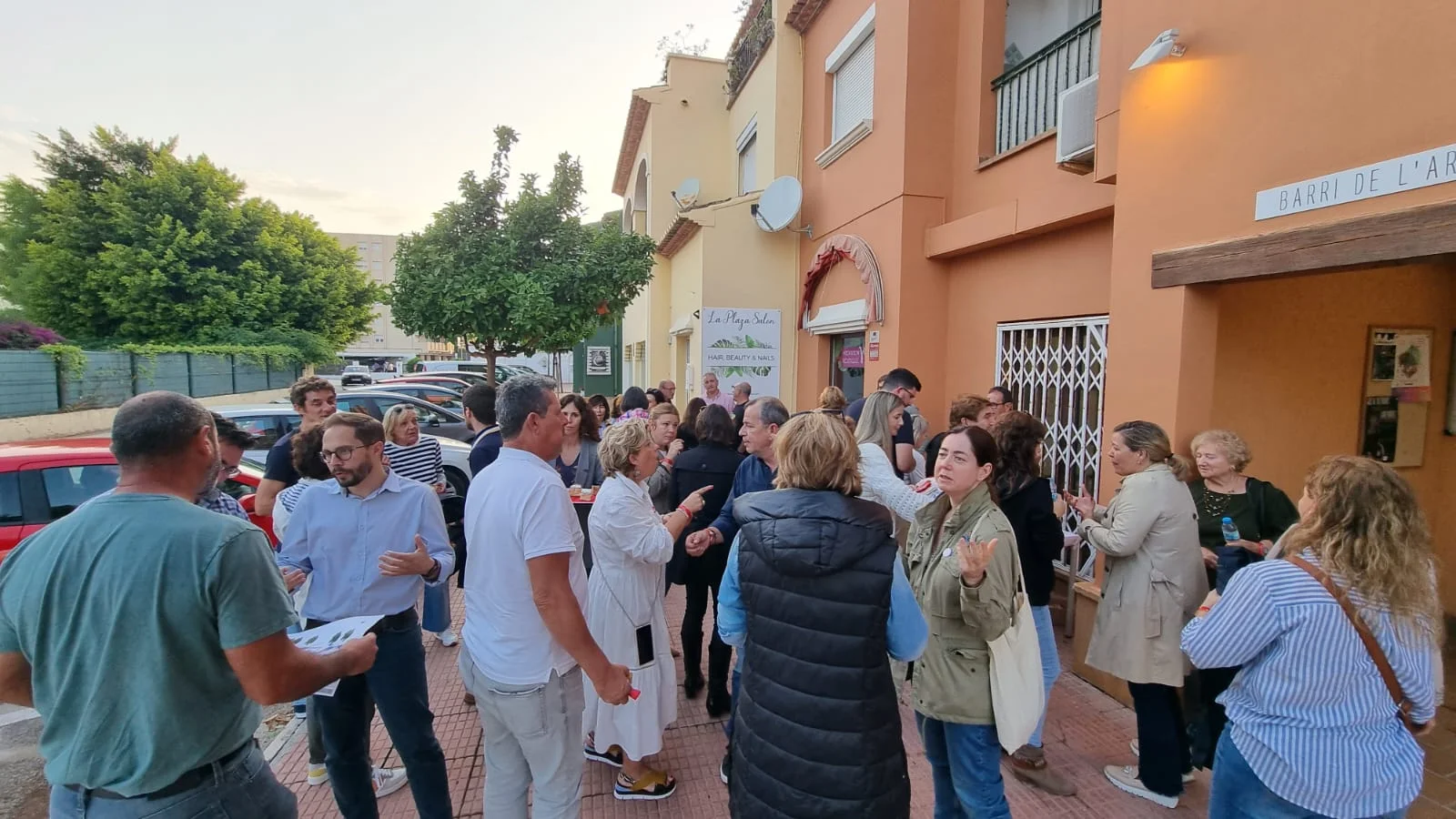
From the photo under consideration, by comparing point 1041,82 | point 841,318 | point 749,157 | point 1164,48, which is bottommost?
point 841,318

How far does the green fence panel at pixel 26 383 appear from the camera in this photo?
41.2ft

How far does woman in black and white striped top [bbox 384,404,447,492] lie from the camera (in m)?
4.18

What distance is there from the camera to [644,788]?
2.96 metres

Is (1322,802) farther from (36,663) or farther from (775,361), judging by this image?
(775,361)

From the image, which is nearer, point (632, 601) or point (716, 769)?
point (632, 601)

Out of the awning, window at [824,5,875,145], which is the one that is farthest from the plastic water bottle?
window at [824,5,875,145]

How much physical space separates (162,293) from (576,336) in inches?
706

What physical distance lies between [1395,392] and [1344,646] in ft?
12.1

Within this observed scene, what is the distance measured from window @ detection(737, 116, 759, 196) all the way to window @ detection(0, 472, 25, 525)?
369 inches

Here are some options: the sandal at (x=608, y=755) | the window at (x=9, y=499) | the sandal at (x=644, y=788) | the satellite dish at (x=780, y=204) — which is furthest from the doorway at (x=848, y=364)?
the window at (x=9, y=499)

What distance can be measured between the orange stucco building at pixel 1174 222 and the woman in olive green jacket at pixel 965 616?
1883 millimetres

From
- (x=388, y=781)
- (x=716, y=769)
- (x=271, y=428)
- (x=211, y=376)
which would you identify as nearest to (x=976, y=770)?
(x=716, y=769)

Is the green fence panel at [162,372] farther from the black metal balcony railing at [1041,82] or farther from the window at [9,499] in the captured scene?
the black metal balcony railing at [1041,82]

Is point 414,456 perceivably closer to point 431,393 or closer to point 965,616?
point 965,616
